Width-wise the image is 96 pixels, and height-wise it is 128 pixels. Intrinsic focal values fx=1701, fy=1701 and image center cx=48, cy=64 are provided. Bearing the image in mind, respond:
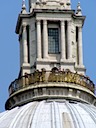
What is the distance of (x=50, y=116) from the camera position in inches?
4892

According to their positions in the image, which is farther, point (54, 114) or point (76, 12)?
point (76, 12)

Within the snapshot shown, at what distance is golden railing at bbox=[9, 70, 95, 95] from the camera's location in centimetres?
13050

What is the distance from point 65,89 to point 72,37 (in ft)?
23.2

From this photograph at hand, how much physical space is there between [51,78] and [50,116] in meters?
6.93

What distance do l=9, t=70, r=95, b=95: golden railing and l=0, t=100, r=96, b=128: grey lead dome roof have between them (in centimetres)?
283

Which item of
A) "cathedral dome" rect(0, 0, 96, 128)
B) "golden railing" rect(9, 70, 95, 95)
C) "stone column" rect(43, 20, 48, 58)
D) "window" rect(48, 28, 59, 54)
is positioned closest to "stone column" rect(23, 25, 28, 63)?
"cathedral dome" rect(0, 0, 96, 128)

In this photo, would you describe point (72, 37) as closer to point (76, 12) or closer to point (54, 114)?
point (76, 12)

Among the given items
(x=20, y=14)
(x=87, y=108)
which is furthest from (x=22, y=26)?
(x=87, y=108)

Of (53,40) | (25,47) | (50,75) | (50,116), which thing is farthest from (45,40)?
(50,116)

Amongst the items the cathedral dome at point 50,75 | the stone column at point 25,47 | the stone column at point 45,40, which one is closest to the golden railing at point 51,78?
the cathedral dome at point 50,75

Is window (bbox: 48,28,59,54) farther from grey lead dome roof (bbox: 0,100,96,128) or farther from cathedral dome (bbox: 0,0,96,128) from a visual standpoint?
grey lead dome roof (bbox: 0,100,96,128)

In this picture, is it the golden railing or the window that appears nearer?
the golden railing

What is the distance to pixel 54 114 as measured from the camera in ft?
409

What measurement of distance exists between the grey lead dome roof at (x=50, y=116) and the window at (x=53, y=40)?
6.93 metres
